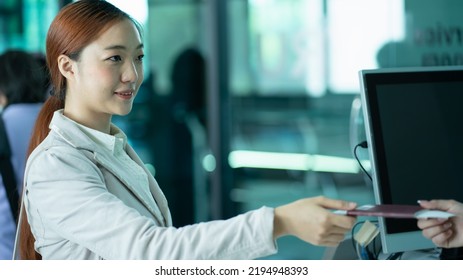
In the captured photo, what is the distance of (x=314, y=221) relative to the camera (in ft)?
4.40

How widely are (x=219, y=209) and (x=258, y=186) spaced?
0.99 ft

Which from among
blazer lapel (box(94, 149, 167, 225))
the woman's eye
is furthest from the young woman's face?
blazer lapel (box(94, 149, 167, 225))

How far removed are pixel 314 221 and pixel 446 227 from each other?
54 cm

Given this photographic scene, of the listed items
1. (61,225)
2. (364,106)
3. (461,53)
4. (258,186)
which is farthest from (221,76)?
(61,225)

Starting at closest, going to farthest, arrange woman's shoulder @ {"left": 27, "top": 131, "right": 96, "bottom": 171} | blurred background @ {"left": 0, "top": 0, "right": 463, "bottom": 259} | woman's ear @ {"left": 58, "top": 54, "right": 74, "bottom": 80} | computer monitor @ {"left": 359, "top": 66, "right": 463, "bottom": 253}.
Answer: woman's shoulder @ {"left": 27, "top": 131, "right": 96, "bottom": 171} → woman's ear @ {"left": 58, "top": 54, "right": 74, "bottom": 80} → computer monitor @ {"left": 359, "top": 66, "right": 463, "bottom": 253} → blurred background @ {"left": 0, "top": 0, "right": 463, "bottom": 259}

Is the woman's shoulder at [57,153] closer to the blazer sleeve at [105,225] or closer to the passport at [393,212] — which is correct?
the blazer sleeve at [105,225]

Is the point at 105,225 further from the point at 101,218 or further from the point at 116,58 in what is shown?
the point at 116,58

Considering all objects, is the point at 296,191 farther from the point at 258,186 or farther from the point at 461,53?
the point at 461,53

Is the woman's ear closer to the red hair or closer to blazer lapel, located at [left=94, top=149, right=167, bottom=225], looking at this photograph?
the red hair

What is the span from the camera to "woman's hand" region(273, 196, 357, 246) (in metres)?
1.34

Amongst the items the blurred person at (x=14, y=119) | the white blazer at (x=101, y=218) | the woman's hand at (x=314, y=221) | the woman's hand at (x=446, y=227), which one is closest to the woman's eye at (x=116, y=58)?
the white blazer at (x=101, y=218)

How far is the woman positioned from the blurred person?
110 cm

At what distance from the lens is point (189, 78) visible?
5.24m
